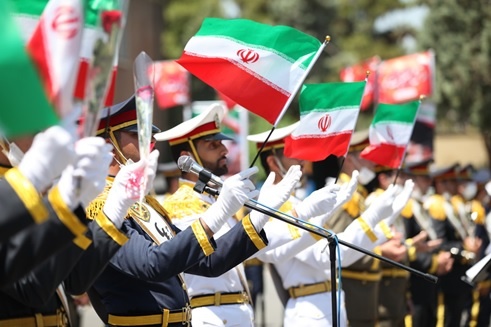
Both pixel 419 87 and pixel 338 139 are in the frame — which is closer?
pixel 338 139

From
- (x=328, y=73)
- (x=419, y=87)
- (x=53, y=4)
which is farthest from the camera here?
(x=328, y=73)

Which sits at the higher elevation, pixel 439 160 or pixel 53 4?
pixel 53 4

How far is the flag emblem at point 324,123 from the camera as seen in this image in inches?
238

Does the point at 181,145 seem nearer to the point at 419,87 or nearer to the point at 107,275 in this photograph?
the point at 107,275

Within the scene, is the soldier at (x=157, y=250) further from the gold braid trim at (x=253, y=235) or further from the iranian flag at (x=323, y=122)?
the iranian flag at (x=323, y=122)

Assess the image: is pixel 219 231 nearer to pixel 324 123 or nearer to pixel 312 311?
pixel 324 123

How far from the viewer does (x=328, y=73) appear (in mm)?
40156

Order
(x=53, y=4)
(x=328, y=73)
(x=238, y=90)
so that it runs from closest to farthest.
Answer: (x=53, y=4)
(x=238, y=90)
(x=328, y=73)

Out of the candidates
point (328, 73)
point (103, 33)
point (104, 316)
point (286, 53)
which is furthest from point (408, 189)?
point (328, 73)

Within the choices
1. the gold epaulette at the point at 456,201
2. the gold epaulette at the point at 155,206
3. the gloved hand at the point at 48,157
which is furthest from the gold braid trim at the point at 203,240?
the gold epaulette at the point at 456,201

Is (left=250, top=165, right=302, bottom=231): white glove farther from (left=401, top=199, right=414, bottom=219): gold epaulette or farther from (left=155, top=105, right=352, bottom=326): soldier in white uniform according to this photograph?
(left=401, top=199, right=414, bottom=219): gold epaulette

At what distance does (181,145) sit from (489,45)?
17462 mm

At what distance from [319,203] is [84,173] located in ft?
7.91

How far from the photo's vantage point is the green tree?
22.4m
